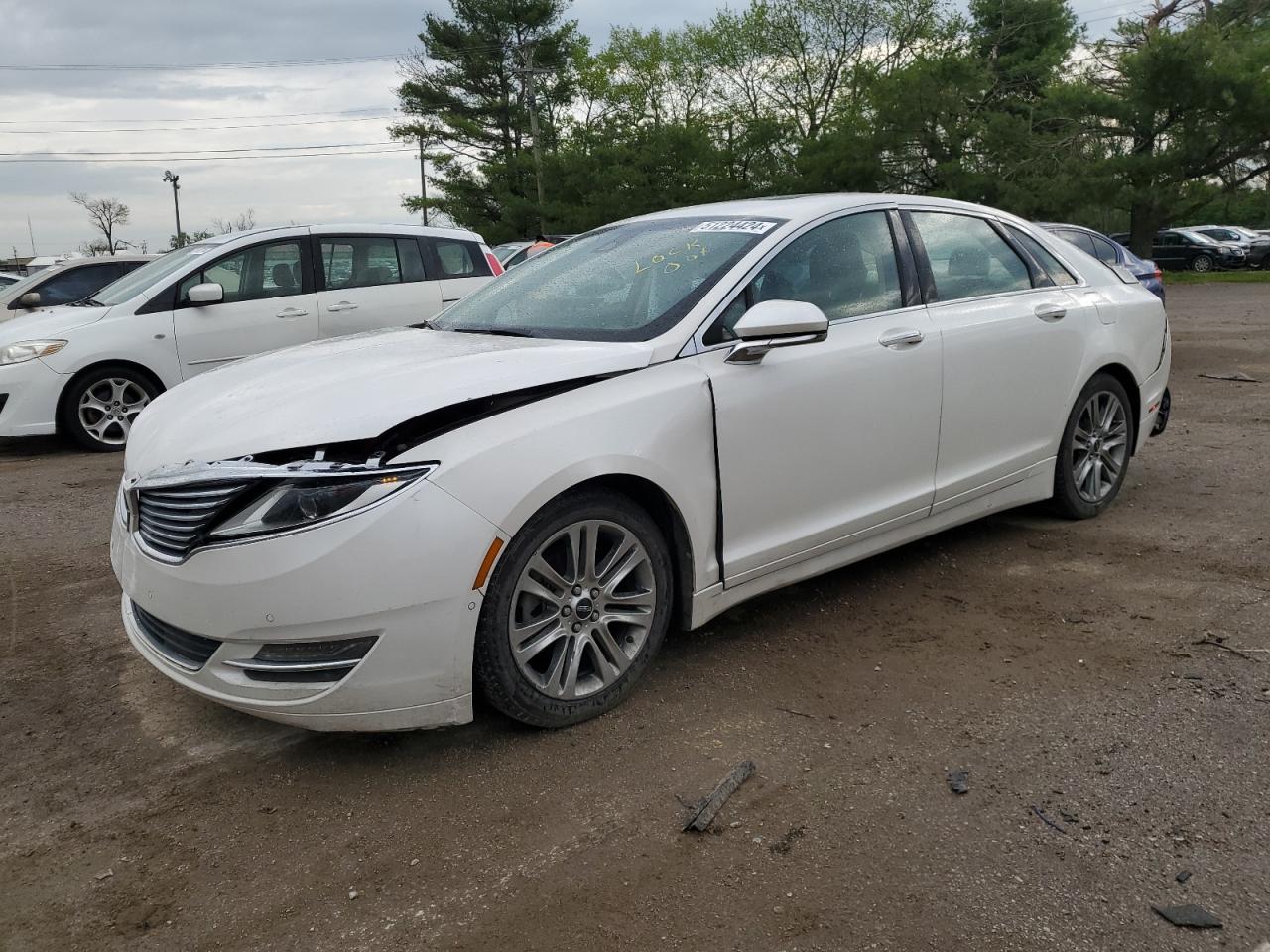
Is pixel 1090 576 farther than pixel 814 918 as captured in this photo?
Yes

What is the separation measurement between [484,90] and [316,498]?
48.9 meters

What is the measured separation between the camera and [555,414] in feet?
10.4

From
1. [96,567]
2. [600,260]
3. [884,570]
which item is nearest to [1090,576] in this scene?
[884,570]

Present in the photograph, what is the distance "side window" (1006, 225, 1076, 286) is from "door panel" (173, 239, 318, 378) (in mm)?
5931

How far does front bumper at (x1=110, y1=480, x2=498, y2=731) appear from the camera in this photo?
9.18ft

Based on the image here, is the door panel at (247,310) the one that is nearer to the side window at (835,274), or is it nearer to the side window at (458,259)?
the side window at (458,259)

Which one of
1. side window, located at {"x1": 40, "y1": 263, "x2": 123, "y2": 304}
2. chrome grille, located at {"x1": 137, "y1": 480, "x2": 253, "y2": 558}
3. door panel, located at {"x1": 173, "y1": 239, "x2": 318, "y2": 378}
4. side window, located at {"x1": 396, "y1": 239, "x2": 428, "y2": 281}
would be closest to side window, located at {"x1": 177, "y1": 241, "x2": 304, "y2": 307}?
door panel, located at {"x1": 173, "y1": 239, "x2": 318, "y2": 378}

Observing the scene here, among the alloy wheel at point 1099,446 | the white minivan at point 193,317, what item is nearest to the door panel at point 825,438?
the alloy wheel at point 1099,446

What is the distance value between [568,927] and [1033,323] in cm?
345

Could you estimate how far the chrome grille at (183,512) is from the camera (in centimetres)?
290

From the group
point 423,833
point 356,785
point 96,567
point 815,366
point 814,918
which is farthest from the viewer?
point 96,567

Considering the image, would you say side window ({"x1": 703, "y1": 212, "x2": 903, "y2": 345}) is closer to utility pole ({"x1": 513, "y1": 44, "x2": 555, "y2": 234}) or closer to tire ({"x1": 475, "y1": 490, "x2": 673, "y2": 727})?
tire ({"x1": 475, "y1": 490, "x2": 673, "y2": 727})

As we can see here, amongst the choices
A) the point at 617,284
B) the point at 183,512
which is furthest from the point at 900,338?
the point at 183,512

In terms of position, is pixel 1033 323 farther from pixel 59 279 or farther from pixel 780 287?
pixel 59 279
